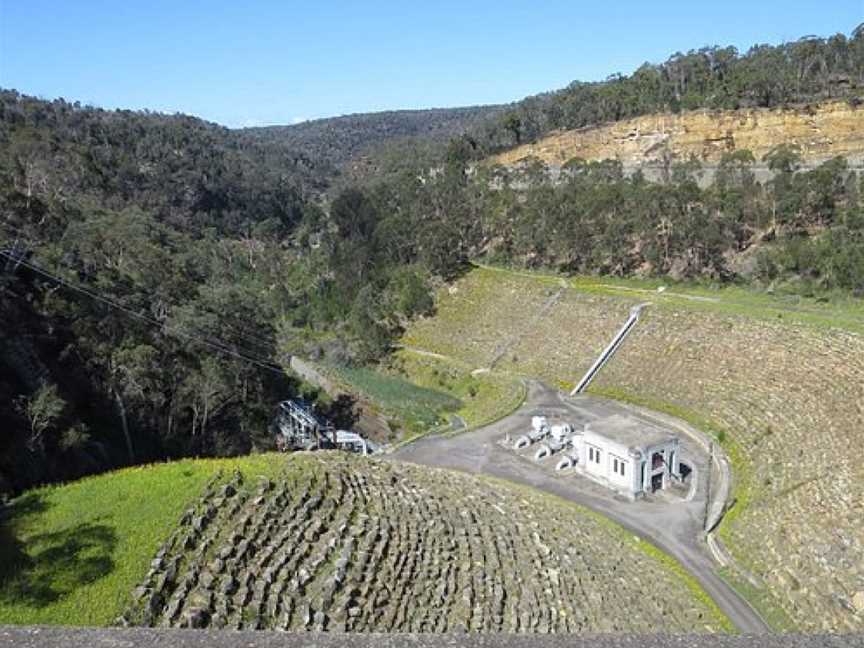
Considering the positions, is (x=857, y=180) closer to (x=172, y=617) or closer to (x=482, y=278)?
(x=482, y=278)

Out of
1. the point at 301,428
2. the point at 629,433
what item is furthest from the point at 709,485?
the point at 301,428

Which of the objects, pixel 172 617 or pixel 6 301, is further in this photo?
pixel 6 301

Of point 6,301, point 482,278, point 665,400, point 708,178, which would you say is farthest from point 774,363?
point 708,178

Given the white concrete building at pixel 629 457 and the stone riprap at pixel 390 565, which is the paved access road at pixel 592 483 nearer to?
the white concrete building at pixel 629 457

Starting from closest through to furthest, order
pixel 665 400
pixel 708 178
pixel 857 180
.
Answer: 1. pixel 665 400
2. pixel 857 180
3. pixel 708 178

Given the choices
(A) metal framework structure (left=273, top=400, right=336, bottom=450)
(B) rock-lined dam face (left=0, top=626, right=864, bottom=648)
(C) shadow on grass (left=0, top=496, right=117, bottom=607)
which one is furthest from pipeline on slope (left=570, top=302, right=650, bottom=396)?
(B) rock-lined dam face (left=0, top=626, right=864, bottom=648)

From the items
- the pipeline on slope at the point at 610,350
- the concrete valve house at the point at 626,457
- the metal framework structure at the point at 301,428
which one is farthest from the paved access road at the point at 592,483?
the metal framework structure at the point at 301,428
